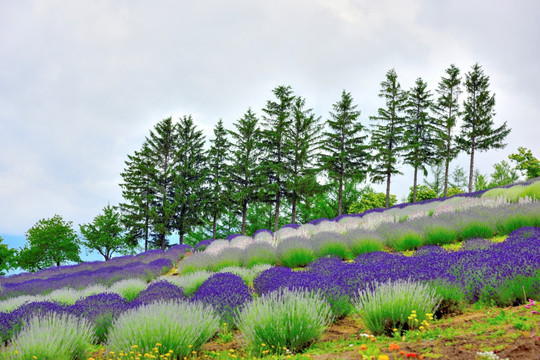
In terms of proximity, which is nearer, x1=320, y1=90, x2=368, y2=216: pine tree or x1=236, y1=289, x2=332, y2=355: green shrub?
x1=236, y1=289, x2=332, y2=355: green shrub

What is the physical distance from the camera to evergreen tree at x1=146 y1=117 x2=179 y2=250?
2985cm

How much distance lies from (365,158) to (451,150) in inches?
358

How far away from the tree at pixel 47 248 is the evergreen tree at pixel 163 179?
881 centimetres

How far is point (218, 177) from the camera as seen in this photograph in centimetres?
3141

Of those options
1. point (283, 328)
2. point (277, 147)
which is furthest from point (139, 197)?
point (283, 328)

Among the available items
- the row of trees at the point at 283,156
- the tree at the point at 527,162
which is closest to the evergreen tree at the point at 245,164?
the row of trees at the point at 283,156

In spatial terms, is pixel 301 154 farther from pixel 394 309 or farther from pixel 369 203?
pixel 394 309

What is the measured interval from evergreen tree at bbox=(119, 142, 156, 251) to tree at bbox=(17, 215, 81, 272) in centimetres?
677

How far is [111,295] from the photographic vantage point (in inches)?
253

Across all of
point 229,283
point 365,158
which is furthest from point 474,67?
point 229,283

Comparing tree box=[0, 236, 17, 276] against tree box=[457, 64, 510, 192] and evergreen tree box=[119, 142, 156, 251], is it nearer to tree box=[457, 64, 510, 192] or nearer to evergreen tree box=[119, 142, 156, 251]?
evergreen tree box=[119, 142, 156, 251]

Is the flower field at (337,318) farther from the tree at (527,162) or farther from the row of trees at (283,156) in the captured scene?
the tree at (527,162)

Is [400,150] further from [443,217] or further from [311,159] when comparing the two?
[443,217]

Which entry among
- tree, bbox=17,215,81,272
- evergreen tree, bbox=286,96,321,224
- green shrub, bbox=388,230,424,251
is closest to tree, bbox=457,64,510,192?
evergreen tree, bbox=286,96,321,224
